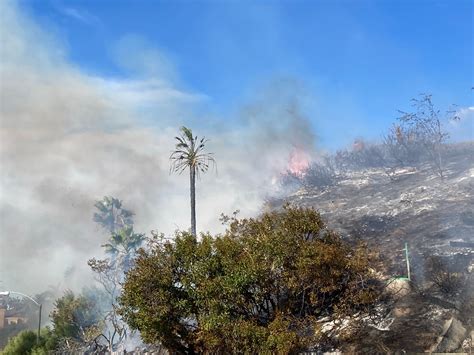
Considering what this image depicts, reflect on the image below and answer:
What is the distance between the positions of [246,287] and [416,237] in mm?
16661

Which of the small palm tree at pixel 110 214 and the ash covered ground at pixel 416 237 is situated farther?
the small palm tree at pixel 110 214

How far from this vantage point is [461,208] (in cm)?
4244

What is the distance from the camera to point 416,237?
39281 millimetres

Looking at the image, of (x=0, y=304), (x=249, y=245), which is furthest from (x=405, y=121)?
(x=0, y=304)

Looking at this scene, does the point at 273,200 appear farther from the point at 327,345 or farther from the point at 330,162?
the point at 327,345

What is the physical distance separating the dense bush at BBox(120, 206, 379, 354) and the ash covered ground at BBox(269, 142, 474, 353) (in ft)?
8.48

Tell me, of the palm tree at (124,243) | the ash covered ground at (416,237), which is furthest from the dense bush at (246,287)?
the palm tree at (124,243)

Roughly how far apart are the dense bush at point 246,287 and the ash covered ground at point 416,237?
2584 millimetres

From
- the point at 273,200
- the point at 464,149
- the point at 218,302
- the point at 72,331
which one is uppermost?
the point at 464,149

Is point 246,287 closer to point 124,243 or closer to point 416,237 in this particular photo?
point 416,237

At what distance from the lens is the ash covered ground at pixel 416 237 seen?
27062 mm

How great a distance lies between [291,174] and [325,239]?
46738mm

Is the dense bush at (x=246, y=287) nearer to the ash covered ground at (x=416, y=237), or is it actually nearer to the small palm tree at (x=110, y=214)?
the ash covered ground at (x=416, y=237)

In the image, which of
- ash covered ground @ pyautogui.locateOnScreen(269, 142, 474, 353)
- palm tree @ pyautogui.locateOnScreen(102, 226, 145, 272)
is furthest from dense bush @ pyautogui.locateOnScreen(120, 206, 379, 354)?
palm tree @ pyautogui.locateOnScreen(102, 226, 145, 272)
